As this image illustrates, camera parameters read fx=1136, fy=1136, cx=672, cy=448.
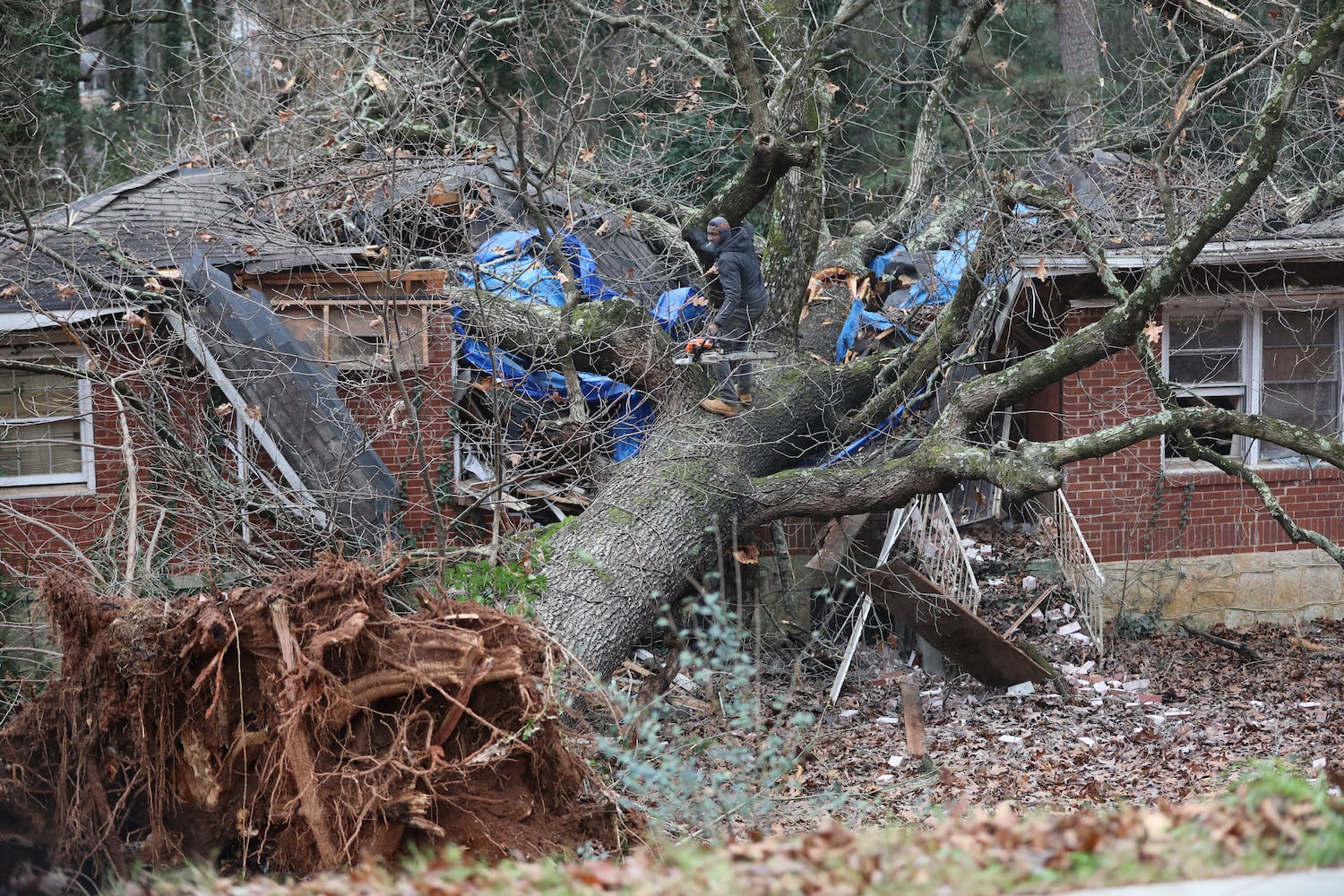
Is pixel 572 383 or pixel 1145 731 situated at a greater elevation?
pixel 572 383

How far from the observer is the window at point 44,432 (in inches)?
397

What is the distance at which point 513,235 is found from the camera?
411 inches

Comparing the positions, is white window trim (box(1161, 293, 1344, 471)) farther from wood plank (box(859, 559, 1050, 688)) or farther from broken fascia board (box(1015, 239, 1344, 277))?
wood plank (box(859, 559, 1050, 688))

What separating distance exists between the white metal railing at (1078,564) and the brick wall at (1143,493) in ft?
1.05

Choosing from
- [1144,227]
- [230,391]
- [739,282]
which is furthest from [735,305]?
[1144,227]

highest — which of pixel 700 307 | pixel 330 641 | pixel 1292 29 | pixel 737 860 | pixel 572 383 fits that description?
pixel 1292 29

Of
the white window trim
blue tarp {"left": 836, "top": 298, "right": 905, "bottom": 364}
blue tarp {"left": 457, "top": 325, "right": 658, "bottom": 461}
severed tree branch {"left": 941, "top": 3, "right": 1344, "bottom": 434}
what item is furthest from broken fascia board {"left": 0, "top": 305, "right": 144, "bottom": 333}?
the white window trim

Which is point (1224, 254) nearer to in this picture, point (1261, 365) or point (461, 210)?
point (1261, 365)

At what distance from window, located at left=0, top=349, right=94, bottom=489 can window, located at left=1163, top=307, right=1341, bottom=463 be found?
10380mm

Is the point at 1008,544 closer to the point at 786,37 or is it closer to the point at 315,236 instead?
the point at 786,37

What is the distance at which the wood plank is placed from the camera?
30.6 feet

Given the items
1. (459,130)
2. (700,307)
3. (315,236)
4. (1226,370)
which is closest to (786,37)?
(700,307)

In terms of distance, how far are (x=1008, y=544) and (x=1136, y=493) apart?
141 cm

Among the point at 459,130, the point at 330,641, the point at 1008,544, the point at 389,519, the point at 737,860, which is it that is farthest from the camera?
the point at 1008,544
